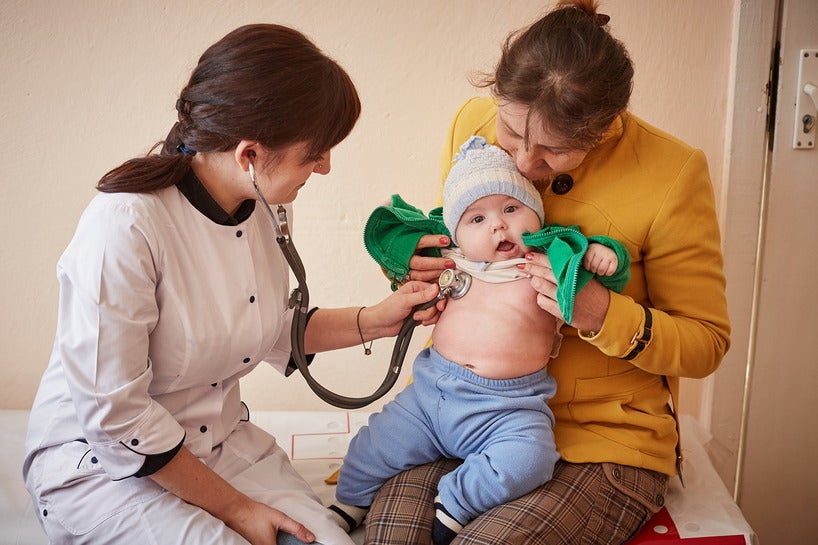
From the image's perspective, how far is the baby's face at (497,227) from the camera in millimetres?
1607

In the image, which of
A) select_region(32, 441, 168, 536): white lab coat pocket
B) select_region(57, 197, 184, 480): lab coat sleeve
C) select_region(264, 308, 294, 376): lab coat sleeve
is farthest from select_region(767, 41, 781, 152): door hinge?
A: select_region(32, 441, 168, 536): white lab coat pocket

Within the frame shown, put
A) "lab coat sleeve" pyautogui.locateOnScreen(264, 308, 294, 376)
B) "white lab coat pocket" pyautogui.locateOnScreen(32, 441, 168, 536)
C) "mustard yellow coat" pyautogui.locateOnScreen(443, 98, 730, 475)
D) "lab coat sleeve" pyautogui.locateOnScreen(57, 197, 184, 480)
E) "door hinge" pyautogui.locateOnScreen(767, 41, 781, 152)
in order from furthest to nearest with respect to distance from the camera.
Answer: "door hinge" pyautogui.locateOnScreen(767, 41, 781, 152) < "lab coat sleeve" pyautogui.locateOnScreen(264, 308, 294, 376) < "mustard yellow coat" pyautogui.locateOnScreen(443, 98, 730, 475) < "white lab coat pocket" pyautogui.locateOnScreen(32, 441, 168, 536) < "lab coat sleeve" pyautogui.locateOnScreen(57, 197, 184, 480)

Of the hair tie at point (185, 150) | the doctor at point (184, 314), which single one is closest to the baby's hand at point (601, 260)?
the doctor at point (184, 314)

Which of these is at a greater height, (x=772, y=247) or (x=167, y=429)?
(x=772, y=247)

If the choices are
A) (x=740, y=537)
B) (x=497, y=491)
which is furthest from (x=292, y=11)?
(x=740, y=537)

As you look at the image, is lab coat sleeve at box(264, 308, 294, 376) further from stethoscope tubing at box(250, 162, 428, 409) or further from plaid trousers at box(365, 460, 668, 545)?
plaid trousers at box(365, 460, 668, 545)

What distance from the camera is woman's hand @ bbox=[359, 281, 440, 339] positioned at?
69.1 inches

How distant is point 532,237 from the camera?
158 cm

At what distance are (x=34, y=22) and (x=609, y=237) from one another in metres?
1.78

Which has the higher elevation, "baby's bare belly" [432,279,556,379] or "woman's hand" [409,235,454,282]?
"woman's hand" [409,235,454,282]

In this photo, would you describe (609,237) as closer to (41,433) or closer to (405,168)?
(405,168)

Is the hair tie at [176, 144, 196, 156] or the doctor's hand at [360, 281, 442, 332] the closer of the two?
the hair tie at [176, 144, 196, 156]

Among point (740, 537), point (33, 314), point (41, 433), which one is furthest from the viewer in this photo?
point (33, 314)

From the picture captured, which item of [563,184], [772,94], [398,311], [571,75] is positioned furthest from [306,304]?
[772,94]
